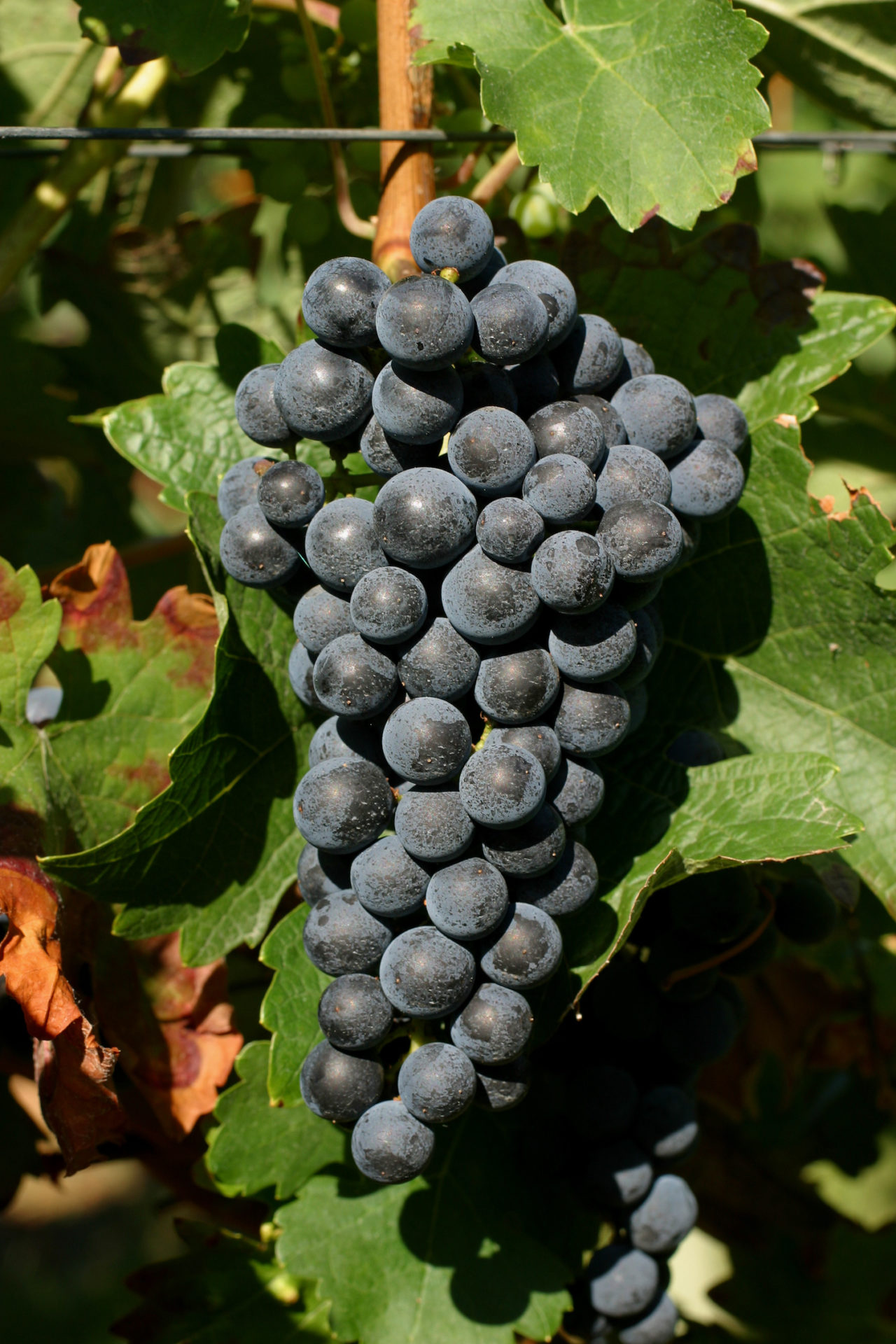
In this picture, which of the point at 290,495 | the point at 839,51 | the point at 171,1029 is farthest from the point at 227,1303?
the point at 839,51

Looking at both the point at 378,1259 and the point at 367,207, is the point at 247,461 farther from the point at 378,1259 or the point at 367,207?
the point at 378,1259

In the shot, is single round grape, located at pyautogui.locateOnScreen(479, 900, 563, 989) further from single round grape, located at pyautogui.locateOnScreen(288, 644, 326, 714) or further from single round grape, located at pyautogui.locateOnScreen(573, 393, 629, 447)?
single round grape, located at pyautogui.locateOnScreen(573, 393, 629, 447)

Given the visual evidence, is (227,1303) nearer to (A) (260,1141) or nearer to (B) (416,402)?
(A) (260,1141)

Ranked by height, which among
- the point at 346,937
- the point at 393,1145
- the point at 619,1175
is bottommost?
the point at 619,1175

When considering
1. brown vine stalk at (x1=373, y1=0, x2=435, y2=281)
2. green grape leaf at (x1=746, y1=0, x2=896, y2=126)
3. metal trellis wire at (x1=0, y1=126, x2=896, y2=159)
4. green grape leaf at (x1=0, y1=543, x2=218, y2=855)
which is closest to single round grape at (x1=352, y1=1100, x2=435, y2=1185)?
green grape leaf at (x1=0, y1=543, x2=218, y2=855)

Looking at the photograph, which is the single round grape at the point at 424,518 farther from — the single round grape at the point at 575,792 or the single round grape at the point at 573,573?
the single round grape at the point at 575,792

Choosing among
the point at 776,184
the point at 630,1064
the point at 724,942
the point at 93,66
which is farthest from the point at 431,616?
the point at 776,184
